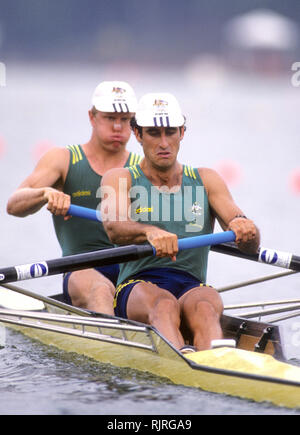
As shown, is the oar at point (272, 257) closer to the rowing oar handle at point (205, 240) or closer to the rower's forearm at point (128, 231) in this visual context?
the rowing oar handle at point (205, 240)

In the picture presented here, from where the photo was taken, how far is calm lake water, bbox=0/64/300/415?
6277 millimetres

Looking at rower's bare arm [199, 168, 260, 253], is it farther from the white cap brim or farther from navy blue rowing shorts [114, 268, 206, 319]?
the white cap brim

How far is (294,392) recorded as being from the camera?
575 cm

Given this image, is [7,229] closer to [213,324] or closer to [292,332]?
[292,332]

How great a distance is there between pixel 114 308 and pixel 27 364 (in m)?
0.84

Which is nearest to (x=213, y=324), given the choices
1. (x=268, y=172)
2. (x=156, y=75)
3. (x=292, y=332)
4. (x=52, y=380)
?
(x=52, y=380)

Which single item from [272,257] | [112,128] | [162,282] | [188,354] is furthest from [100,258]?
[112,128]

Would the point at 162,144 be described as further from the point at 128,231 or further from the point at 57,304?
the point at 57,304

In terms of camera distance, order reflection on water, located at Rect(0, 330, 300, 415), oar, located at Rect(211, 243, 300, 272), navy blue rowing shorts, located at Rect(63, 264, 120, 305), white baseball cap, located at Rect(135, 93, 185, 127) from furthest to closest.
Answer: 1. navy blue rowing shorts, located at Rect(63, 264, 120, 305)
2. oar, located at Rect(211, 243, 300, 272)
3. white baseball cap, located at Rect(135, 93, 185, 127)
4. reflection on water, located at Rect(0, 330, 300, 415)

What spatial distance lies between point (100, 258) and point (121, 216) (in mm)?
349

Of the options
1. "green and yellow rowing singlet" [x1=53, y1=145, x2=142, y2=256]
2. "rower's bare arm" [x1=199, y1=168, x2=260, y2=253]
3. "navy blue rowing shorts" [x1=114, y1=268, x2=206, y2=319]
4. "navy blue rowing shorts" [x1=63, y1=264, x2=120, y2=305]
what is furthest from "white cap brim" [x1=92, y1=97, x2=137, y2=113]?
"navy blue rowing shorts" [x1=114, y1=268, x2=206, y2=319]

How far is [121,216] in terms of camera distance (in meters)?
6.81

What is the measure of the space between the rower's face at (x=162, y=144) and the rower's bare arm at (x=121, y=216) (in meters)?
0.26

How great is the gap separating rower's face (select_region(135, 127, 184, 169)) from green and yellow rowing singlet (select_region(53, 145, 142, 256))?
1.20 m
